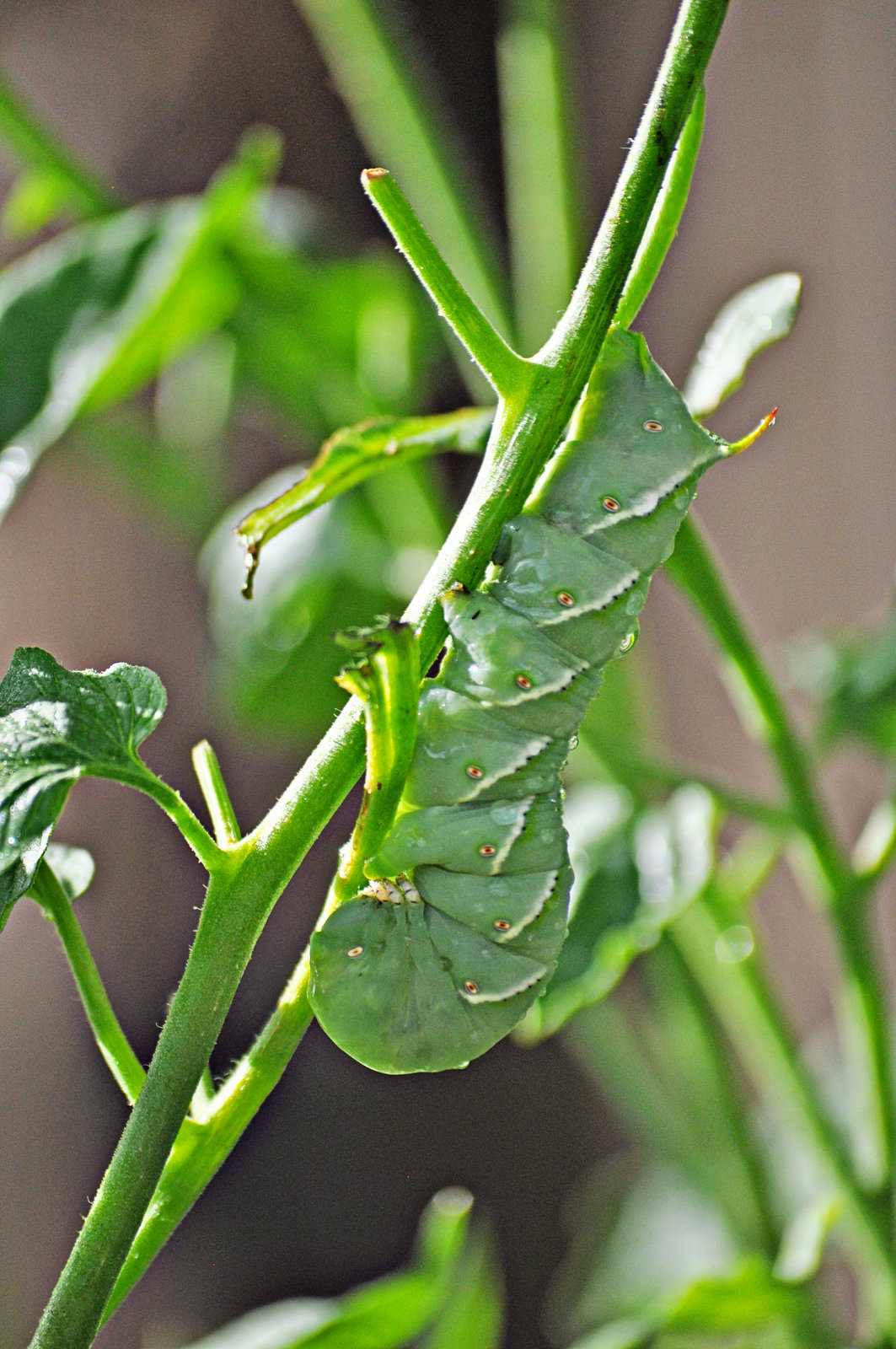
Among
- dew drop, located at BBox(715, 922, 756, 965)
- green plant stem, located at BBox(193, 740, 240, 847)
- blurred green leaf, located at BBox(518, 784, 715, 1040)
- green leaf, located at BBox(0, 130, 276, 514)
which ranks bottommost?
dew drop, located at BBox(715, 922, 756, 965)

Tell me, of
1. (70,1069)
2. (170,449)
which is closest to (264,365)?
(170,449)

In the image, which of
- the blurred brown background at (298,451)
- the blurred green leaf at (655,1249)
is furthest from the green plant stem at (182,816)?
the blurred brown background at (298,451)

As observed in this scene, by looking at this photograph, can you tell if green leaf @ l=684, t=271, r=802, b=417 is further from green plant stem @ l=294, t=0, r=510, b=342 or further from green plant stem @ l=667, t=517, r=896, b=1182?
green plant stem @ l=294, t=0, r=510, b=342

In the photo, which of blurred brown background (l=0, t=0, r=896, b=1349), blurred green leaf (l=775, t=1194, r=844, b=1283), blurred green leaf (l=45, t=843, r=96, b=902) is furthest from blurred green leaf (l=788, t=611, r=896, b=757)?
blurred brown background (l=0, t=0, r=896, b=1349)

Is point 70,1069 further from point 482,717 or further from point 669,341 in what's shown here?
→ point 669,341

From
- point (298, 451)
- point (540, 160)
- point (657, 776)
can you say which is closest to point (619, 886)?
point (657, 776)

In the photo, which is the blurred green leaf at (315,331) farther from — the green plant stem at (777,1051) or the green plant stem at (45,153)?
the green plant stem at (777,1051)

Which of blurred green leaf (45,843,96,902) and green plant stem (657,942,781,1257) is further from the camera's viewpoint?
green plant stem (657,942,781,1257)

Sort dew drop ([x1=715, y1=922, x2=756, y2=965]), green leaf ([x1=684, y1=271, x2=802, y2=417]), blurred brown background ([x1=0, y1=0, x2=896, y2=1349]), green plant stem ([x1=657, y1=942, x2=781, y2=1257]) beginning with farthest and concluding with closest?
blurred brown background ([x1=0, y1=0, x2=896, y2=1349]) → green plant stem ([x1=657, y1=942, x2=781, y2=1257]) → dew drop ([x1=715, y1=922, x2=756, y2=965]) → green leaf ([x1=684, y1=271, x2=802, y2=417])
